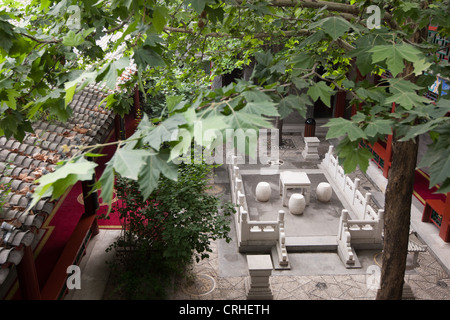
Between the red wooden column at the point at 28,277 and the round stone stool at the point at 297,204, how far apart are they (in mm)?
6735

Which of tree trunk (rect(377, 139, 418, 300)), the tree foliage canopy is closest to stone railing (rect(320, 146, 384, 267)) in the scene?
tree trunk (rect(377, 139, 418, 300))

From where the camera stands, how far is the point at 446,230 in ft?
32.5

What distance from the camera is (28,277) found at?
252 inches

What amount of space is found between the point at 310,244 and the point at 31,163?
21.2 ft

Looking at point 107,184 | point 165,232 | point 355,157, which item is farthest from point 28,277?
point 355,157

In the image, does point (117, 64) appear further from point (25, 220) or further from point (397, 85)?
point (25, 220)

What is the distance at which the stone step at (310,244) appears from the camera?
9891 mm

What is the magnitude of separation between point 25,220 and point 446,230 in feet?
30.2

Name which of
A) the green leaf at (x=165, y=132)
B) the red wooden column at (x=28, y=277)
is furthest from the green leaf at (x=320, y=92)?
the red wooden column at (x=28, y=277)

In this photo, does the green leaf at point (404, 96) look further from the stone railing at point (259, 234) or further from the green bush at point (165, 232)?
the stone railing at point (259, 234)

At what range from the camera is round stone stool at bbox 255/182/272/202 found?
1193cm
